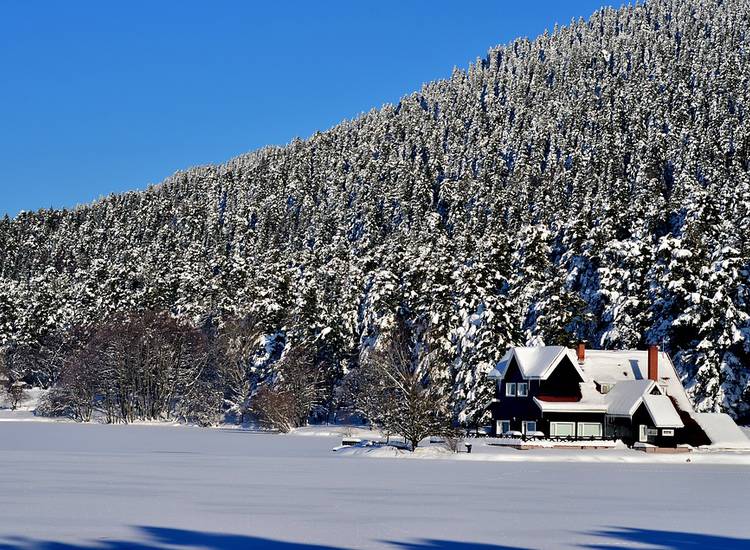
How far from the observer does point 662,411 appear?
55.8 metres

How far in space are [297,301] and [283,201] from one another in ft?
360

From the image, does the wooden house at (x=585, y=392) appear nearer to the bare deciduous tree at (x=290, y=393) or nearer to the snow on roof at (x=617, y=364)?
the snow on roof at (x=617, y=364)

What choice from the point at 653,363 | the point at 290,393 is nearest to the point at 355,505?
the point at 653,363

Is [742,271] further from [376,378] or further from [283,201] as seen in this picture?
[283,201]

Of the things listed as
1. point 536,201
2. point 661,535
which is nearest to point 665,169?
point 536,201

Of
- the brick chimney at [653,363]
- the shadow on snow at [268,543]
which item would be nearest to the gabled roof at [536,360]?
the brick chimney at [653,363]

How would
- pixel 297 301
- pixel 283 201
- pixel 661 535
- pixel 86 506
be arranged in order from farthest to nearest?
pixel 283 201, pixel 297 301, pixel 86 506, pixel 661 535

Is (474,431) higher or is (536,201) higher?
(536,201)

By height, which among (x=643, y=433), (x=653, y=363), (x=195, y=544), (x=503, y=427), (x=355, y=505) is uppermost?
(x=653, y=363)

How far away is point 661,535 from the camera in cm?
1758

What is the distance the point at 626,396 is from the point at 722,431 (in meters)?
6.19

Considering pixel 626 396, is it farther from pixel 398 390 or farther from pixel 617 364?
pixel 398 390

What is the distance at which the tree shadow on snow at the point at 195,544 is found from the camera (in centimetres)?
1518

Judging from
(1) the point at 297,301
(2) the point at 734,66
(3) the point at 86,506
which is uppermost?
(2) the point at 734,66
